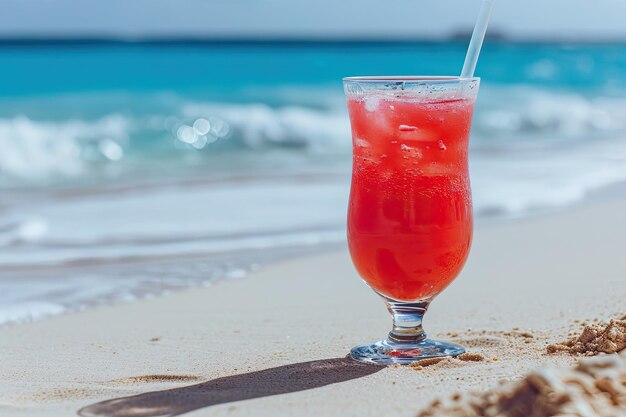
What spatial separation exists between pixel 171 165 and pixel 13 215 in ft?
12.1

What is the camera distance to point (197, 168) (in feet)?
32.7

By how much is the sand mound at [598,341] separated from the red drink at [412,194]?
1.21 ft

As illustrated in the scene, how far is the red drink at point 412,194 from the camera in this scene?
108 inches

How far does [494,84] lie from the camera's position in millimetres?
24516

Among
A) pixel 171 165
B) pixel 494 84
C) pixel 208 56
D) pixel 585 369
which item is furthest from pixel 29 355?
pixel 208 56

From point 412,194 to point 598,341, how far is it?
625mm

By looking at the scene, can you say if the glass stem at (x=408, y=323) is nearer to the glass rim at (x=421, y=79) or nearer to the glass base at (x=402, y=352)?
A: the glass base at (x=402, y=352)

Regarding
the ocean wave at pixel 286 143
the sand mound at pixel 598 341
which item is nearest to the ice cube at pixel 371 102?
the sand mound at pixel 598 341

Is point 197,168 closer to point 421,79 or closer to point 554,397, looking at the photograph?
point 421,79

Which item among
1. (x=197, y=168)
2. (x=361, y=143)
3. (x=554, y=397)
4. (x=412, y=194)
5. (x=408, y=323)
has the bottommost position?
(x=554, y=397)

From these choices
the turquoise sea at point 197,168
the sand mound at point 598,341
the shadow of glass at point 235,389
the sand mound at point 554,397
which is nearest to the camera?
the sand mound at point 554,397

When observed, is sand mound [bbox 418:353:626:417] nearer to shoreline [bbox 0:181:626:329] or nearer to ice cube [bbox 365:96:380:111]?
ice cube [bbox 365:96:380:111]

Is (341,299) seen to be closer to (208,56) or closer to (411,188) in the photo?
(411,188)

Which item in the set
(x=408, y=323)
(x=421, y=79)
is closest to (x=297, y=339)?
(x=408, y=323)
